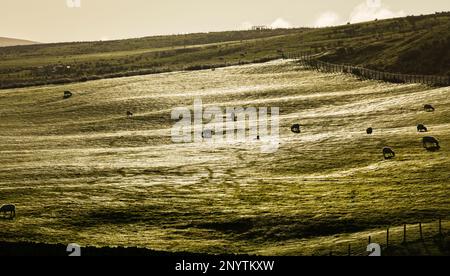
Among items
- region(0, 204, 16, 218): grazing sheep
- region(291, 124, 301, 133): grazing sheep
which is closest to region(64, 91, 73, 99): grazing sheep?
region(291, 124, 301, 133): grazing sheep

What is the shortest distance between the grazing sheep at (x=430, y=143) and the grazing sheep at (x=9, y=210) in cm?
4248

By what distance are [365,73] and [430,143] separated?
2286 inches

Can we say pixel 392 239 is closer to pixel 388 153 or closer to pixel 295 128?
pixel 388 153

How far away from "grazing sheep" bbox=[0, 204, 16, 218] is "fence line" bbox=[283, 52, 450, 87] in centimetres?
7723

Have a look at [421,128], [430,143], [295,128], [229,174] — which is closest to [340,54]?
[295,128]

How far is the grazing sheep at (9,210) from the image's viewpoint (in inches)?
2119

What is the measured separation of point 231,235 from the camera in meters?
48.5

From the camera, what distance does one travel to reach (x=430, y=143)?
68812 mm

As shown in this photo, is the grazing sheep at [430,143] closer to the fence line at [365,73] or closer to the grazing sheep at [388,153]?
the grazing sheep at [388,153]

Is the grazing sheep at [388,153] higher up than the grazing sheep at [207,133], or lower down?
lower down

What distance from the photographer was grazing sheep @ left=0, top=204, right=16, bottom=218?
177 ft

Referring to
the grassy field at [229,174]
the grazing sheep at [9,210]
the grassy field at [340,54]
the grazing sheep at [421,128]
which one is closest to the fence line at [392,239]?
the grassy field at [229,174]
